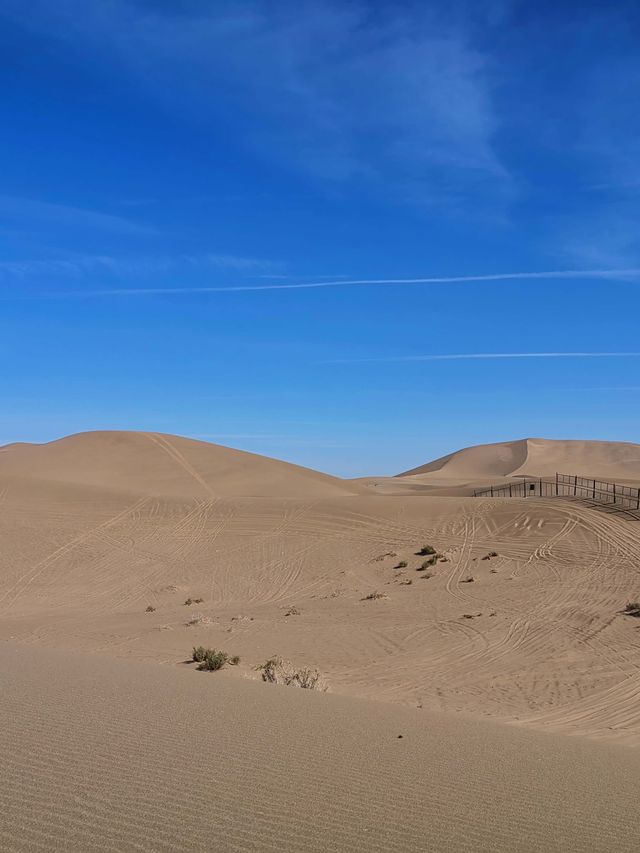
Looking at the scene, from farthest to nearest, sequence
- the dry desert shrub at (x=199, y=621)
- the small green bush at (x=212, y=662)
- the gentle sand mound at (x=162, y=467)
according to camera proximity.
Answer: the gentle sand mound at (x=162, y=467) < the dry desert shrub at (x=199, y=621) < the small green bush at (x=212, y=662)

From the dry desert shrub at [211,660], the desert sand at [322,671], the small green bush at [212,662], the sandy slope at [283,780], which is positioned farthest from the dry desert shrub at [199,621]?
the sandy slope at [283,780]

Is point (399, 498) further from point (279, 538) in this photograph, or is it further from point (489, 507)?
point (279, 538)

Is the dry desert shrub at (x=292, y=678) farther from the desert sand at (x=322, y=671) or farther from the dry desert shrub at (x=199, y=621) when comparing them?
the dry desert shrub at (x=199, y=621)

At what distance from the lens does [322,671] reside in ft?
48.6

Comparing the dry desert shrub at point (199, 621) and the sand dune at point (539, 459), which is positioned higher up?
the sand dune at point (539, 459)

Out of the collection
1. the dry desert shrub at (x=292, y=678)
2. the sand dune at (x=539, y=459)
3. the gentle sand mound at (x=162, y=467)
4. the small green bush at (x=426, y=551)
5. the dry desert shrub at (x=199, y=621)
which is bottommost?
the dry desert shrub at (x=199, y=621)

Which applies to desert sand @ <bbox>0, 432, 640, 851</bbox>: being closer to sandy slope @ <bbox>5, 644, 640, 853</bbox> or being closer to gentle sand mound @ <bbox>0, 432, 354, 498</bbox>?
sandy slope @ <bbox>5, 644, 640, 853</bbox>

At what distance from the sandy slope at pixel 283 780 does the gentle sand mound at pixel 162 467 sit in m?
46.6

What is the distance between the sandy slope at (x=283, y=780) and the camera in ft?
13.4

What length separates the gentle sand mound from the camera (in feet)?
190

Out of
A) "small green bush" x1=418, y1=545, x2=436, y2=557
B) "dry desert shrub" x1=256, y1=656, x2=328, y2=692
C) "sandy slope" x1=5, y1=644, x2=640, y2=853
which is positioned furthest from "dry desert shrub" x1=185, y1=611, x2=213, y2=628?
"sandy slope" x1=5, y1=644, x2=640, y2=853

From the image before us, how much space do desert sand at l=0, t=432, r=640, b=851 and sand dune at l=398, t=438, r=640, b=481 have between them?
274 ft

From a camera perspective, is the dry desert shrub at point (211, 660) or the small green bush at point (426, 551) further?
the small green bush at point (426, 551)

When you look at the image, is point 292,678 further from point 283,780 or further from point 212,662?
point 283,780
